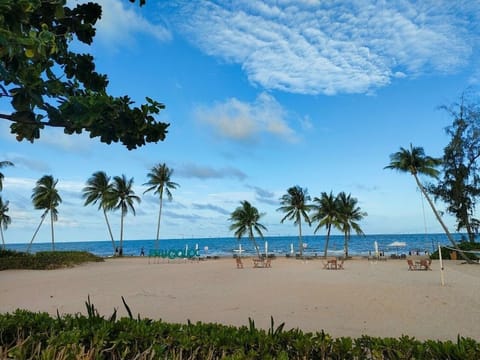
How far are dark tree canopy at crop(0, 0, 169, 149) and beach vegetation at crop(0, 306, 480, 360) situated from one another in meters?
1.89

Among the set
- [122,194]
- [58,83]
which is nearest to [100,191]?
[122,194]

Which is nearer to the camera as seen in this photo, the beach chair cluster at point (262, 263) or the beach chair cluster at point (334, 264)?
the beach chair cluster at point (334, 264)

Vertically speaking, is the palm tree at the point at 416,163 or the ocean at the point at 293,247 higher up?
the palm tree at the point at 416,163

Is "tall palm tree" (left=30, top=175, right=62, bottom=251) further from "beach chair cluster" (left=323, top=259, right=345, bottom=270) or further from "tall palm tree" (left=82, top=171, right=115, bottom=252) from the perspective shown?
"beach chair cluster" (left=323, top=259, right=345, bottom=270)

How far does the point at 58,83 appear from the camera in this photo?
3072 mm

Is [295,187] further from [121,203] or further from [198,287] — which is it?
[198,287]

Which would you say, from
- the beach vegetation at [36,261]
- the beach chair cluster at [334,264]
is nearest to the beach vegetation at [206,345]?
the beach chair cluster at [334,264]

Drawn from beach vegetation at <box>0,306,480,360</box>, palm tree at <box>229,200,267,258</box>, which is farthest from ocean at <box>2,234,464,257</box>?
beach vegetation at <box>0,306,480,360</box>

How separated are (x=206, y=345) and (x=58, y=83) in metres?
2.74

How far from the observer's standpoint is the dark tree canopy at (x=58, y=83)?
2.34 m

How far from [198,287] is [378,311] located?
23.8 feet

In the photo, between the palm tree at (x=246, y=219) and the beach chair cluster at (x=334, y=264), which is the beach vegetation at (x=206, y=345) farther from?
the palm tree at (x=246, y=219)

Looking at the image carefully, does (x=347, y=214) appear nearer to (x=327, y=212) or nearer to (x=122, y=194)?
(x=327, y=212)

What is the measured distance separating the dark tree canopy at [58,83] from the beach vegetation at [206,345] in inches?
74.2
